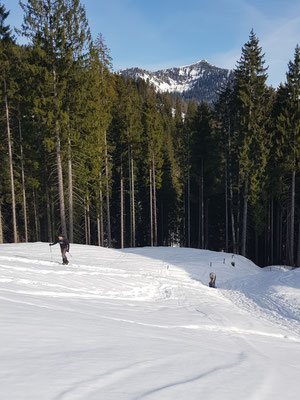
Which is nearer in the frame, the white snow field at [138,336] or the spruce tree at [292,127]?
the white snow field at [138,336]

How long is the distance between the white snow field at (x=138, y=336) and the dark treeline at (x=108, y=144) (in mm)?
8712

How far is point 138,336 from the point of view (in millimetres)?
5445

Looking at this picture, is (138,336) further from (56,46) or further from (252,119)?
(252,119)

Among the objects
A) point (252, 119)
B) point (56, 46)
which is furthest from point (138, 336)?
point (252, 119)

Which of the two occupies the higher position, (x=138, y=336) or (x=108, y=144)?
(x=108, y=144)

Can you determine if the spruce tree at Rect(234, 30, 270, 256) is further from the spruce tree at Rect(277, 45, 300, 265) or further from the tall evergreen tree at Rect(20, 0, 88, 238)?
the tall evergreen tree at Rect(20, 0, 88, 238)

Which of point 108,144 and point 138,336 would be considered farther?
point 108,144

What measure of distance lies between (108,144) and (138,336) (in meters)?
25.4

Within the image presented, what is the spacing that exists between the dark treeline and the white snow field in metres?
8.71

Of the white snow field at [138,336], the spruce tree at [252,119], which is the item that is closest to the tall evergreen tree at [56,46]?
the white snow field at [138,336]

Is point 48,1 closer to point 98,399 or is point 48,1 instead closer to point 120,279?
point 120,279

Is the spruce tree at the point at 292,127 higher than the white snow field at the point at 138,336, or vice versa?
the spruce tree at the point at 292,127

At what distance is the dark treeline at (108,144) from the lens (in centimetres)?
1847

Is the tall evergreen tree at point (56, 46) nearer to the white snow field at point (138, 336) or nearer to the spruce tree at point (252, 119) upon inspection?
the white snow field at point (138, 336)
